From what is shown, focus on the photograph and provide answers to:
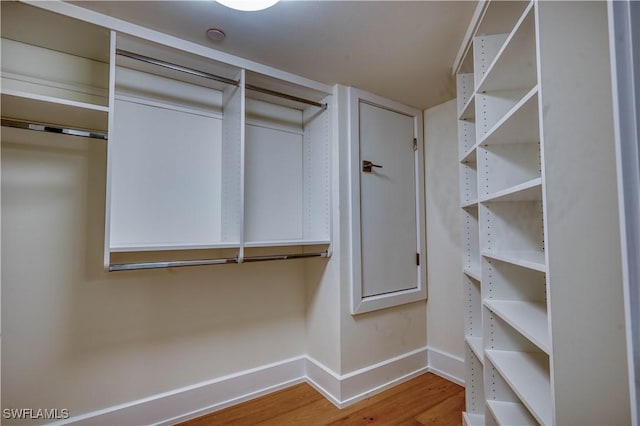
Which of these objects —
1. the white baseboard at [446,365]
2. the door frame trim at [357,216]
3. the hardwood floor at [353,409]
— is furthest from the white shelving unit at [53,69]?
the white baseboard at [446,365]

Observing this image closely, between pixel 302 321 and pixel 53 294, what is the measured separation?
5.09ft

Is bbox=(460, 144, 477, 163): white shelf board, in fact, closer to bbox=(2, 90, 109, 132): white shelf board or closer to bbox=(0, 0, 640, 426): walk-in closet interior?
bbox=(0, 0, 640, 426): walk-in closet interior

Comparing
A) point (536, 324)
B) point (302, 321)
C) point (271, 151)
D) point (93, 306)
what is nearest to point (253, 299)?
point (302, 321)

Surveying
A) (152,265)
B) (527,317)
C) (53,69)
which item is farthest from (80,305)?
(527,317)

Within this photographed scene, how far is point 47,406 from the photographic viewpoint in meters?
1.52

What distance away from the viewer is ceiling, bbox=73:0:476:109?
4.54ft

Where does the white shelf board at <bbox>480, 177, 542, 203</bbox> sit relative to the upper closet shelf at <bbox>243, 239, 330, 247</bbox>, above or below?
above

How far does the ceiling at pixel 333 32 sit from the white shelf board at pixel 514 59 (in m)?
0.32

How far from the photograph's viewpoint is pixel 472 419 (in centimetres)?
170

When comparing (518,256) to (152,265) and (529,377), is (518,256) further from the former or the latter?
(152,265)

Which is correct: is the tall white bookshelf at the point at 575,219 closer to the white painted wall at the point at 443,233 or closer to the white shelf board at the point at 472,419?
the white shelf board at the point at 472,419

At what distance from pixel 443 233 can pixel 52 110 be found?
2550 millimetres

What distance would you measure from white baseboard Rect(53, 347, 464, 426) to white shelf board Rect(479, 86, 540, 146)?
5.53 feet

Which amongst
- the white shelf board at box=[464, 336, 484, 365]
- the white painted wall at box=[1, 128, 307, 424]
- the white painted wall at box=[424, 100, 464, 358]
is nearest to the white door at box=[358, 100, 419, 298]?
the white painted wall at box=[424, 100, 464, 358]
